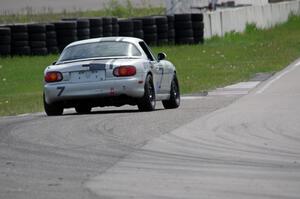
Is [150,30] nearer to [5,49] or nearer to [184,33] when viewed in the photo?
[184,33]

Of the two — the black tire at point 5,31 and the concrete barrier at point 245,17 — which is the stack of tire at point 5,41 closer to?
the black tire at point 5,31

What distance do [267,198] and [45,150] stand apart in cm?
431

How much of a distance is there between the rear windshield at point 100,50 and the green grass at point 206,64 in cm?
320

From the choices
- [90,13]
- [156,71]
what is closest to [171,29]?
[90,13]

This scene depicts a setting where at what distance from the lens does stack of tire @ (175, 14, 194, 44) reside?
42875 mm

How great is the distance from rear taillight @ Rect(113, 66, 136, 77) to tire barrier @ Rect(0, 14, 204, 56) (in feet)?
61.7

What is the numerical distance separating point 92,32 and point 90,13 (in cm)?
2057

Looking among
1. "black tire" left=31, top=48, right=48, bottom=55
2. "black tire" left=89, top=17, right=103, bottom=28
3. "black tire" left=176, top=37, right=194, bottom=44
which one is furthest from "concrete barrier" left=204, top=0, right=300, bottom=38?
"black tire" left=31, top=48, right=48, bottom=55

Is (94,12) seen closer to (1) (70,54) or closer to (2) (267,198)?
A: (1) (70,54)

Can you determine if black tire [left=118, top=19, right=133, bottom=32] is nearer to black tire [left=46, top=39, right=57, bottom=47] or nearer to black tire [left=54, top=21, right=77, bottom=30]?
black tire [left=54, top=21, right=77, bottom=30]

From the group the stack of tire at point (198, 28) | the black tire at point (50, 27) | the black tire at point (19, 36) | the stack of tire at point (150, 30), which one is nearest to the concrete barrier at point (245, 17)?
the stack of tire at point (198, 28)

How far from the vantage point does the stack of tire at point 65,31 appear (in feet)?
129

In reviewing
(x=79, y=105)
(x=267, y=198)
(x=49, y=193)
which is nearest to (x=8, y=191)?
(x=49, y=193)

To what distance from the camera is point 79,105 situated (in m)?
20.0
